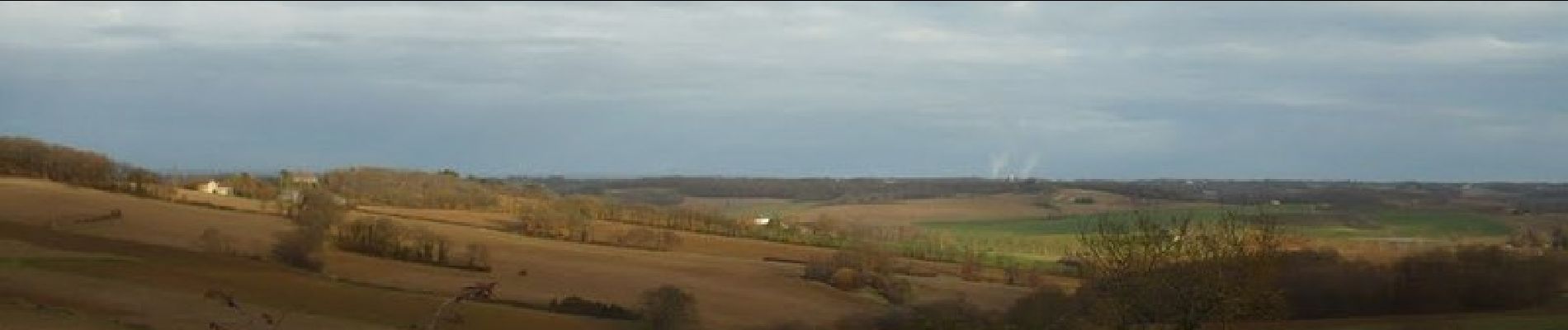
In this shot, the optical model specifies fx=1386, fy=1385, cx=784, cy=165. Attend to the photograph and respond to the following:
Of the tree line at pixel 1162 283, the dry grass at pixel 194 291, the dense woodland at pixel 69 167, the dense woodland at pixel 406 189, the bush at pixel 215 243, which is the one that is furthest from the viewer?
the dense woodland at pixel 406 189

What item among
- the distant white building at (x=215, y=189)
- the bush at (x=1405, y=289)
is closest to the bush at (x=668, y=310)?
the bush at (x=1405, y=289)

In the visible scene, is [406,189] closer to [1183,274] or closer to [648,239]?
[648,239]

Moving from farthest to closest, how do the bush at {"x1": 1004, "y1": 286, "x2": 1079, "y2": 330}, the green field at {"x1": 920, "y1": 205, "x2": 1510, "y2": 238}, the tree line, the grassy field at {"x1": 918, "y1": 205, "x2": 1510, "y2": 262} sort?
the green field at {"x1": 920, "y1": 205, "x2": 1510, "y2": 238}
the grassy field at {"x1": 918, "y1": 205, "x2": 1510, "y2": 262}
the tree line
the bush at {"x1": 1004, "y1": 286, "x2": 1079, "y2": 330}

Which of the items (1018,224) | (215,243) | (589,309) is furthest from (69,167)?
(1018,224)

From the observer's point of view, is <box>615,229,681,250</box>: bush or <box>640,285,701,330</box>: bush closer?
<box>640,285,701,330</box>: bush

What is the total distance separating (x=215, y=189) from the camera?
11394cm

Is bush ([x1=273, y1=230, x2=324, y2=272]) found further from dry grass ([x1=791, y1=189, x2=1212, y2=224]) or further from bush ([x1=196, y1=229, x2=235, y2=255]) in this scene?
dry grass ([x1=791, y1=189, x2=1212, y2=224])

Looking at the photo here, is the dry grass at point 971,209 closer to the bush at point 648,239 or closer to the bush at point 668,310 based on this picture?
the bush at point 648,239

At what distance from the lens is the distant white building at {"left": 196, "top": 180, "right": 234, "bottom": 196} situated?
111m

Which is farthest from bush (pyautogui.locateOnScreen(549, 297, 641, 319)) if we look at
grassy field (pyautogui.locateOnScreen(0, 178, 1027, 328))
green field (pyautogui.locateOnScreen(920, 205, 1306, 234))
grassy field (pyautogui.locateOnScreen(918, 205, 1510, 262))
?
green field (pyautogui.locateOnScreen(920, 205, 1306, 234))

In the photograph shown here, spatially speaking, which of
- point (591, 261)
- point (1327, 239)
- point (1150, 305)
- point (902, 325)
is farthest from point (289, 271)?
point (1327, 239)

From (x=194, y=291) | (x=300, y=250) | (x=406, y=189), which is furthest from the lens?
(x=406, y=189)

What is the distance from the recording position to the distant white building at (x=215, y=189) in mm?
110750

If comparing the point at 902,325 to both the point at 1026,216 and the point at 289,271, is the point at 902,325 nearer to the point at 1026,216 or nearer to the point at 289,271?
the point at 289,271
